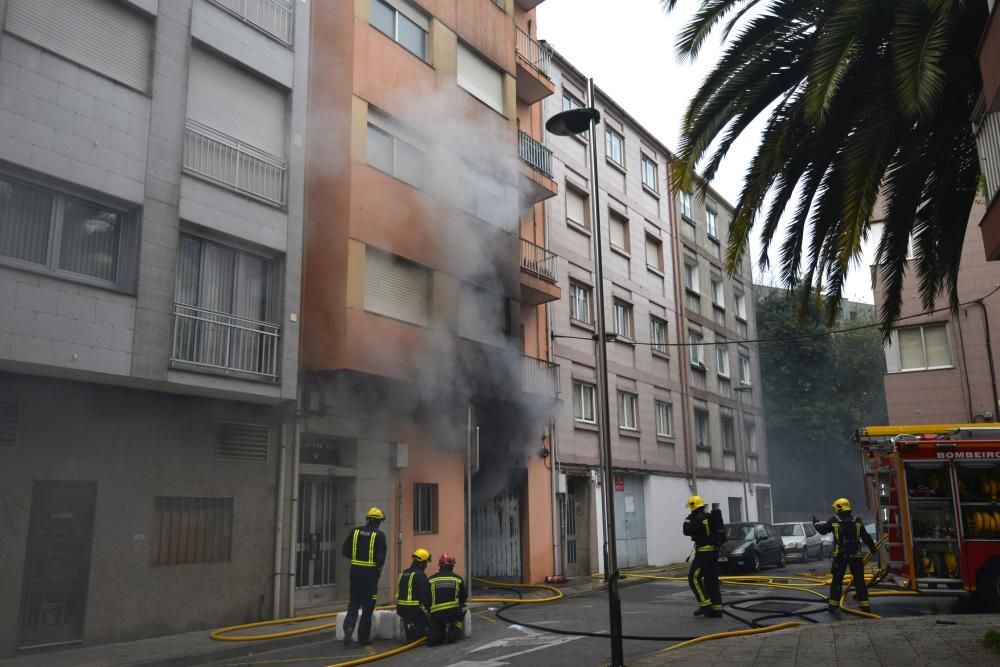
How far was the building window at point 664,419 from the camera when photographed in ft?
80.8

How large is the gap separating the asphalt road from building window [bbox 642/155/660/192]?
14.8 m

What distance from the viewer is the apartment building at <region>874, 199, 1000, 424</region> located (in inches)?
834

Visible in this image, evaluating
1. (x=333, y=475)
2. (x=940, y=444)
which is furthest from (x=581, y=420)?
(x=940, y=444)

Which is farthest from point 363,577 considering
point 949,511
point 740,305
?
point 740,305

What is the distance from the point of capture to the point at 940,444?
1148 centimetres

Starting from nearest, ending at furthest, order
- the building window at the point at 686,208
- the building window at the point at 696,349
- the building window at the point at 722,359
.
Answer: the building window at the point at 696,349 < the building window at the point at 686,208 < the building window at the point at 722,359

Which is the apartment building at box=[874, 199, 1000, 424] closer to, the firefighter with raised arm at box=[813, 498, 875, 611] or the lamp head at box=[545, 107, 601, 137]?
the firefighter with raised arm at box=[813, 498, 875, 611]

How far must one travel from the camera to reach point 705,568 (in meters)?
10.8

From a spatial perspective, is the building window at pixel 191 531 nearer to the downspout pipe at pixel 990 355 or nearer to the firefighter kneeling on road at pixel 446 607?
the firefighter kneeling on road at pixel 446 607

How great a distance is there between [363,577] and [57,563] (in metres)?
3.47

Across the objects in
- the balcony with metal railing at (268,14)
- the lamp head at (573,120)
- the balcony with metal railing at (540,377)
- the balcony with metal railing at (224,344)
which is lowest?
the balcony with metal railing at (224,344)

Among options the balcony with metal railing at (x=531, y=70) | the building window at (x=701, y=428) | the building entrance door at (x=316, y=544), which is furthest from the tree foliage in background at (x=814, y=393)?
the building entrance door at (x=316, y=544)

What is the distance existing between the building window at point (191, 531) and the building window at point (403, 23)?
8.28m

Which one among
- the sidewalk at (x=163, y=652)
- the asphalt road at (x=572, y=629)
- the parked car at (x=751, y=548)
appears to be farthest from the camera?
the parked car at (x=751, y=548)
